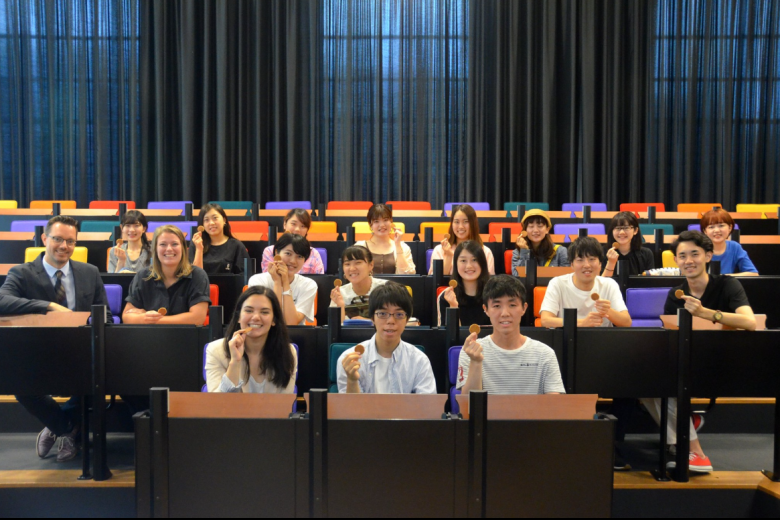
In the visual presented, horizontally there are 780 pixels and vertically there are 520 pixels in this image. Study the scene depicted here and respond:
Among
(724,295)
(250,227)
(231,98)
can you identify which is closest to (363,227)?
(250,227)

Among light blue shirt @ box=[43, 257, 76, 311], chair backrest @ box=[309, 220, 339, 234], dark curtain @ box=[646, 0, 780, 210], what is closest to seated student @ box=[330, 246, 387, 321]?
light blue shirt @ box=[43, 257, 76, 311]

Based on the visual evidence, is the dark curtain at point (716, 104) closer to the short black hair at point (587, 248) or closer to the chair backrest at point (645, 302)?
the chair backrest at point (645, 302)

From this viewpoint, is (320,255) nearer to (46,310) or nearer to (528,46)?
(46,310)

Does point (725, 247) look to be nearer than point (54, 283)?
No

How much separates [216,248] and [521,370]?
2546 millimetres

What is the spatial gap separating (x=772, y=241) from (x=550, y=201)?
3.29 m

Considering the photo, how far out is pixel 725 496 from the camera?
8.96ft

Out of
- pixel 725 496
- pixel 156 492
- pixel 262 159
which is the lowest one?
pixel 725 496

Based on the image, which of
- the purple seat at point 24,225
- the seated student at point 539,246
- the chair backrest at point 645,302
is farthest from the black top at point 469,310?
the purple seat at point 24,225

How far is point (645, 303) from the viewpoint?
3.63m

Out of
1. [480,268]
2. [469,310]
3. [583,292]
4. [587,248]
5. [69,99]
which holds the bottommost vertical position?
[469,310]

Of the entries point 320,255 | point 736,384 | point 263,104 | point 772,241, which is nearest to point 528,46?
point 263,104

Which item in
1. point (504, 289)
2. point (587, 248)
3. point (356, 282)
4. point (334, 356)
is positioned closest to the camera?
point (504, 289)

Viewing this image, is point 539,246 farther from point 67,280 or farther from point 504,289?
point 67,280
